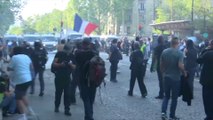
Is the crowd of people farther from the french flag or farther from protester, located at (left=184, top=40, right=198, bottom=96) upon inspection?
the french flag

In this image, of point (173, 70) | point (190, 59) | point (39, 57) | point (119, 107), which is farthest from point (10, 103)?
point (190, 59)

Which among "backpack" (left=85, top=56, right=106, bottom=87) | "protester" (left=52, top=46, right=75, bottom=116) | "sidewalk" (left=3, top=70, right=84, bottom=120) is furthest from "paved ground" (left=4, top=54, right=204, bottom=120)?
"backpack" (left=85, top=56, right=106, bottom=87)

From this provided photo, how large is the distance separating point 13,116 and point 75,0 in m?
109

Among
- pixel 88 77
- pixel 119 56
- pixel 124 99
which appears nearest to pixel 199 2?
pixel 119 56

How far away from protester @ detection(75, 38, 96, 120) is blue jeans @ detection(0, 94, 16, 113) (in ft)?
6.06

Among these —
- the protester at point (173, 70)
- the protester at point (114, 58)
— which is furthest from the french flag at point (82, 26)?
the protester at point (173, 70)

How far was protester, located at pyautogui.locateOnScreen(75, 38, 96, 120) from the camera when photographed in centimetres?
1059

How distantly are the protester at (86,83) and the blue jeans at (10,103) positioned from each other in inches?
72.7

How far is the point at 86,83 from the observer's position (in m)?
10.6

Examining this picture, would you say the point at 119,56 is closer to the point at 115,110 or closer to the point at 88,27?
the point at 88,27

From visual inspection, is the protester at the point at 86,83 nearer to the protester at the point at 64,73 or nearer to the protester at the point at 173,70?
the protester at the point at 64,73

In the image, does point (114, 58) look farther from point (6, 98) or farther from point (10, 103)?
point (6, 98)

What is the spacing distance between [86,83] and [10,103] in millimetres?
2245

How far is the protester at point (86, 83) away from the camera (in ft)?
34.8
